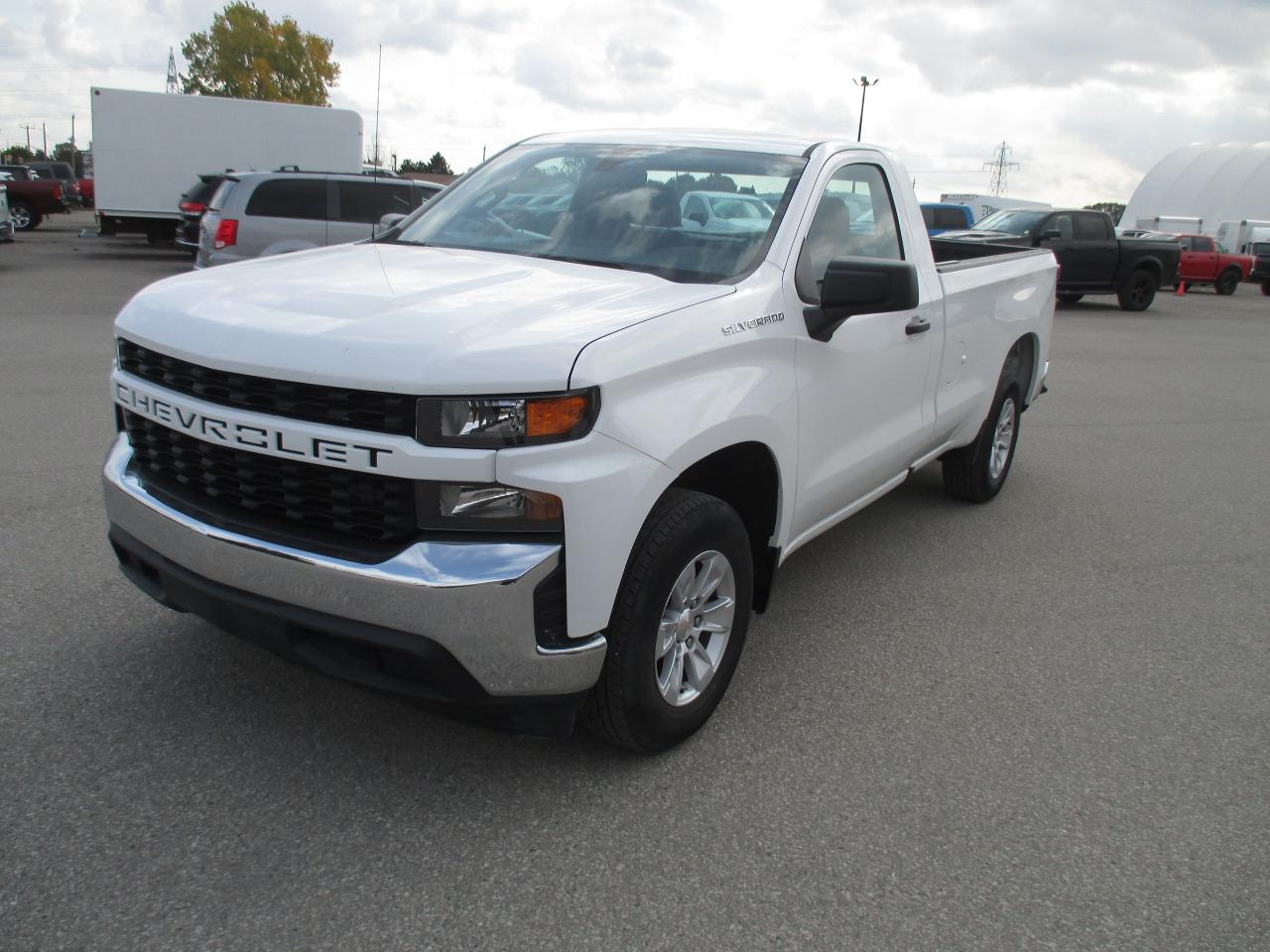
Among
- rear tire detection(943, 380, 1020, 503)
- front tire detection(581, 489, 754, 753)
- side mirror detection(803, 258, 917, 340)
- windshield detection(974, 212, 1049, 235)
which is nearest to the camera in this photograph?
front tire detection(581, 489, 754, 753)

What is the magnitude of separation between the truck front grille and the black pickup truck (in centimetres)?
1807

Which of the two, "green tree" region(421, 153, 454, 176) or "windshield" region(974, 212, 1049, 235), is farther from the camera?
"green tree" region(421, 153, 454, 176)

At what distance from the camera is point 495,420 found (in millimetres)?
2535

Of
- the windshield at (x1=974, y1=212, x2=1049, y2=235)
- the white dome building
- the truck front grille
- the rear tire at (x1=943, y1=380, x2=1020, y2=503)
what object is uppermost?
the white dome building

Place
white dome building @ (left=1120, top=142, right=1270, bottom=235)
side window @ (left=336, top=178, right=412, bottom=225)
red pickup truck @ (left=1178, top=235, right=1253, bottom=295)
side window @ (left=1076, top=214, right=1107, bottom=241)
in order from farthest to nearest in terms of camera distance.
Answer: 1. white dome building @ (left=1120, top=142, right=1270, bottom=235)
2. red pickup truck @ (left=1178, top=235, right=1253, bottom=295)
3. side window @ (left=1076, top=214, right=1107, bottom=241)
4. side window @ (left=336, top=178, right=412, bottom=225)

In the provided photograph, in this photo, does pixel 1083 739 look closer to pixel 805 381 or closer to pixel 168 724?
pixel 805 381

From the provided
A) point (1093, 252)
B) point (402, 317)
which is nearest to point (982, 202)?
point (1093, 252)

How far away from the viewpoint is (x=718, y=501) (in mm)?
3125

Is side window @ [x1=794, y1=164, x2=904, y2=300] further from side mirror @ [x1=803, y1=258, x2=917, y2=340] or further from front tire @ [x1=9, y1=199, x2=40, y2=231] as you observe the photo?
front tire @ [x1=9, y1=199, x2=40, y2=231]

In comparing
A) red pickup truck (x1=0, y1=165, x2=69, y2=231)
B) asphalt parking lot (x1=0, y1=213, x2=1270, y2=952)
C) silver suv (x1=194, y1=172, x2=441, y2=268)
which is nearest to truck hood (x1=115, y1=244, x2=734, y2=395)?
asphalt parking lot (x1=0, y1=213, x2=1270, y2=952)

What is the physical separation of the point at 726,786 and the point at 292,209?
12165 millimetres

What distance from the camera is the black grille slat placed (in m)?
2.52

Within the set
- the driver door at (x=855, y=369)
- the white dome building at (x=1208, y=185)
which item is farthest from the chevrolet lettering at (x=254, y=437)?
the white dome building at (x=1208, y=185)

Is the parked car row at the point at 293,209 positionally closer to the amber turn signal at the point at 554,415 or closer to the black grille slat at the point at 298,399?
the black grille slat at the point at 298,399
